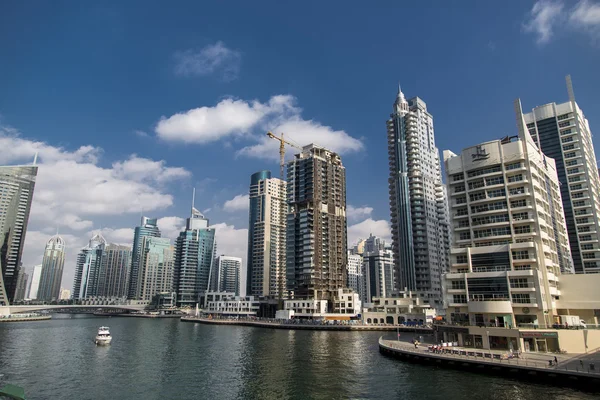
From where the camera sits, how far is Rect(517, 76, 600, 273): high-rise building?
148250mm

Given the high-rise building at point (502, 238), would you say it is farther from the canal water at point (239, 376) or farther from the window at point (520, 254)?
the canal water at point (239, 376)

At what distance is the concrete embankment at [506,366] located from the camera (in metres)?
55.5

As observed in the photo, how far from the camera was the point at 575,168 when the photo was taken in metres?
157

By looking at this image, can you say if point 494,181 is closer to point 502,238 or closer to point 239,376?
point 502,238

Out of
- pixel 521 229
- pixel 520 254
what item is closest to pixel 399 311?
pixel 521 229

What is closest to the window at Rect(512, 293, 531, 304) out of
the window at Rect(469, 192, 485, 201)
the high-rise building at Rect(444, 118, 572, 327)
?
the high-rise building at Rect(444, 118, 572, 327)

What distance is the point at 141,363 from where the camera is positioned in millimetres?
80625

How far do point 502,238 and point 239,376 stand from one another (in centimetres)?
6792

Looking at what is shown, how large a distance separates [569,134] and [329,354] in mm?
136499

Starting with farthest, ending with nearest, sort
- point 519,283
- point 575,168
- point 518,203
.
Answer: point 575,168
point 518,203
point 519,283

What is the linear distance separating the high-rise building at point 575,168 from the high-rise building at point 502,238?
51.4m

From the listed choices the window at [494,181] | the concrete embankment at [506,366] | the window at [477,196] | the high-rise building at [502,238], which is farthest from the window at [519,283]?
the window at [494,181]

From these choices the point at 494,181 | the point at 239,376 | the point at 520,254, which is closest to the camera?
the point at 239,376

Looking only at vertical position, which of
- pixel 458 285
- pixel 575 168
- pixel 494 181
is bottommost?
pixel 458 285
